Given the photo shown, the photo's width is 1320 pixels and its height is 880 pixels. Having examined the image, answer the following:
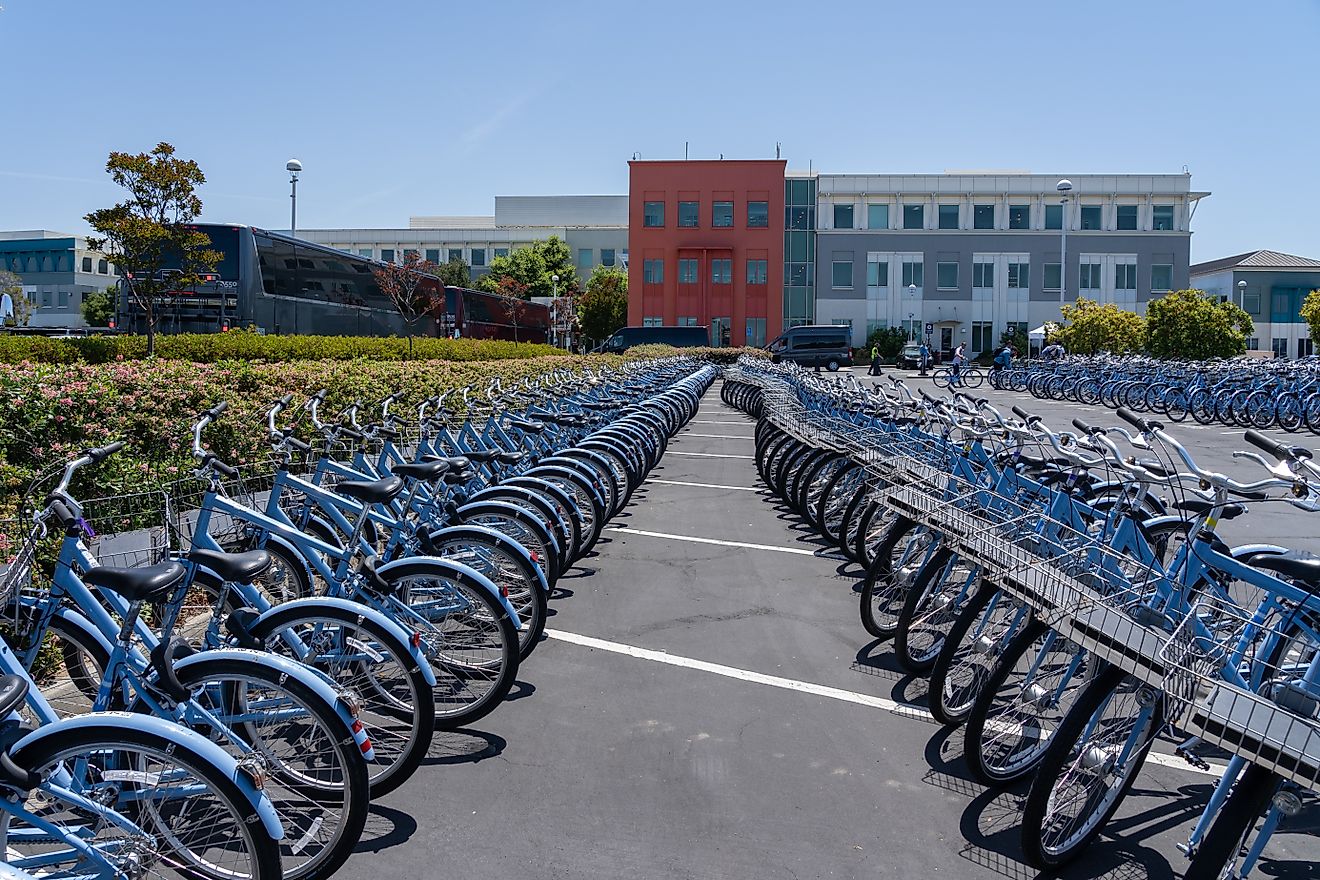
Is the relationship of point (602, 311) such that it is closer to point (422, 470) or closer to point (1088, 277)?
point (1088, 277)

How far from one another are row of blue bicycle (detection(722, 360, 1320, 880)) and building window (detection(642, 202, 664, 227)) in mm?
52087

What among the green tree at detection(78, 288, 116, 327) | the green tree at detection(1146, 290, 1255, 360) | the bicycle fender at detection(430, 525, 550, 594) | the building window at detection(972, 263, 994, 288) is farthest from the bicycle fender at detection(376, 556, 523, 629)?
the green tree at detection(78, 288, 116, 327)

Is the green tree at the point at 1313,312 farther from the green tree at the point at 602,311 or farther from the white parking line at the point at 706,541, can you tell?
the green tree at the point at 602,311

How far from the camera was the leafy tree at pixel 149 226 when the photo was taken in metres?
16.7

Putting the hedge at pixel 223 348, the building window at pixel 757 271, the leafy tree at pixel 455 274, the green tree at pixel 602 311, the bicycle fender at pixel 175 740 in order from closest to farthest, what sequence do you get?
the bicycle fender at pixel 175 740 → the hedge at pixel 223 348 → the building window at pixel 757 271 → the green tree at pixel 602 311 → the leafy tree at pixel 455 274

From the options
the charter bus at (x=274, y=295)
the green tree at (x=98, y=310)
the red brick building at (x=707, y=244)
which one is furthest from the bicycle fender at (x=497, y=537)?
the green tree at (x=98, y=310)

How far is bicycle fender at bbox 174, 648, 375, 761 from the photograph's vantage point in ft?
10.1

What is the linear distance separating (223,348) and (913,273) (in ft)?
150

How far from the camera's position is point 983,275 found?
5656cm

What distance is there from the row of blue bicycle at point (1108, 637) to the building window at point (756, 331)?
2034 inches

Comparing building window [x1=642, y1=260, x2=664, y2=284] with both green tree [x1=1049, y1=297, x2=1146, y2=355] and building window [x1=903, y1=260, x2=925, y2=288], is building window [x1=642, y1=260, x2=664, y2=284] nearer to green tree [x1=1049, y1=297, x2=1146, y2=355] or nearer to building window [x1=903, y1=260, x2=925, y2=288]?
building window [x1=903, y1=260, x2=925, y2=288]

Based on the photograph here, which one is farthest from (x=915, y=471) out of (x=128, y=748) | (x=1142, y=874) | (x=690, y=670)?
(x=128, y=748)

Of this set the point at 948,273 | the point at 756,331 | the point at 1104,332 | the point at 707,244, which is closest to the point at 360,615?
the point at 1104,332

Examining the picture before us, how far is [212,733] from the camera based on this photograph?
3.12 metres
